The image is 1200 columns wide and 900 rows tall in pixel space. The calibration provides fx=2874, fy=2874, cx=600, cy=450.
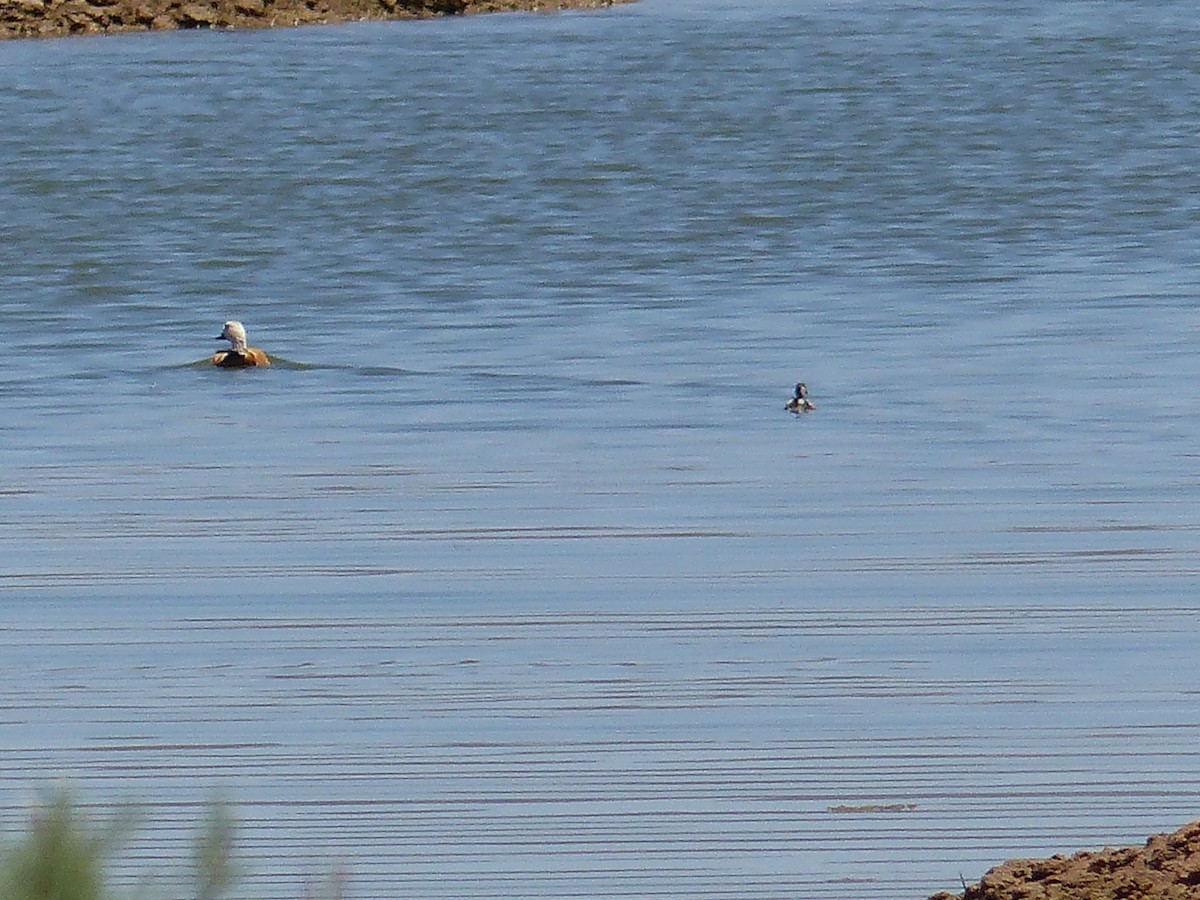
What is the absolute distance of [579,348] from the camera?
15867 millimetres

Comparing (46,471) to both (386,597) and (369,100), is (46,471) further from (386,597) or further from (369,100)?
(369,100)

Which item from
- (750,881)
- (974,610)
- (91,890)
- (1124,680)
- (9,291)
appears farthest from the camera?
(9,291)

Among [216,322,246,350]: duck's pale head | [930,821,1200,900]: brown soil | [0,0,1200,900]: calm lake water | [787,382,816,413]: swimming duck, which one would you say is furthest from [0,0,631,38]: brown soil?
[930,821,1200,900]: brown soil

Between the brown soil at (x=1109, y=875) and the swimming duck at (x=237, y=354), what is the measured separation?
980 centimetres

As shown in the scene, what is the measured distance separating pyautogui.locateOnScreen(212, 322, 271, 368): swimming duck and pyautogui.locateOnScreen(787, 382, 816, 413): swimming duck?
3.37 meters

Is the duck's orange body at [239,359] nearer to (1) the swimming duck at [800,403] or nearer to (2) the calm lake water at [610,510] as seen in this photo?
(2) the calm lake water at [610,510]

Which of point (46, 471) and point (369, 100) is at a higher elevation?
point (46, 471)

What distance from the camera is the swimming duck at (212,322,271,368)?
15.2m

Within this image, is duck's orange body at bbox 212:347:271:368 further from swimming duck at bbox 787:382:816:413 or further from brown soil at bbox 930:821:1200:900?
brown soil at bbox 930:821:1200:900

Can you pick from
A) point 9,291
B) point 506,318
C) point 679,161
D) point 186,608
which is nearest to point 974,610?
point 186,608

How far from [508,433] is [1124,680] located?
218 inches

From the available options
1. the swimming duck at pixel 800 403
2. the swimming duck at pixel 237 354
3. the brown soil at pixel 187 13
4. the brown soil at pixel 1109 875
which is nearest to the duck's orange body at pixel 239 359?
the swimming duck at pixel 237 354

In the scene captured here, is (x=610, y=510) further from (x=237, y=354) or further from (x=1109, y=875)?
(x=1109, y=875)

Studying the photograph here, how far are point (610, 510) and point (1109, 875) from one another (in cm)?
536
